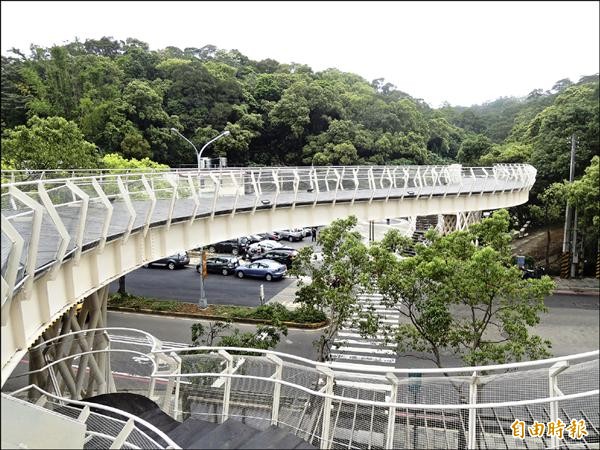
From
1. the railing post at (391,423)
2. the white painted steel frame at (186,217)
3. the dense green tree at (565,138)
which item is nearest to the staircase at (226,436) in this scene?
the railing post at (391,423)

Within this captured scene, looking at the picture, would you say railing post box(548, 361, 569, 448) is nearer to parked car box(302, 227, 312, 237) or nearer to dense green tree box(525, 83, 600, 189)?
dense green tree box(525, 83, 600, 189)

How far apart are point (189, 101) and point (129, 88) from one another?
5.32 metres

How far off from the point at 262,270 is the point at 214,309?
4.78m

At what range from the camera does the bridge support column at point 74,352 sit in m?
8.80

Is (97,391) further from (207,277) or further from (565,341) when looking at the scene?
(207,277)

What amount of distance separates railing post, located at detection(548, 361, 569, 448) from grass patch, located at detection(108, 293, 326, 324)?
11680 millimetres

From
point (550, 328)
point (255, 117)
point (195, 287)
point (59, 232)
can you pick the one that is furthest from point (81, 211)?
point (255, 117)

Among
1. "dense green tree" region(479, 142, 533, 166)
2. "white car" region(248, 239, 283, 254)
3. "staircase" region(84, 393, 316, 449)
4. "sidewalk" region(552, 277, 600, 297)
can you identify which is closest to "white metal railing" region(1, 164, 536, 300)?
"staircase" region(84, 393, 316, 449)

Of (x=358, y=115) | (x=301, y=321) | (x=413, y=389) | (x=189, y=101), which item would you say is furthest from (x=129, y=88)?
(x=413, y=389)

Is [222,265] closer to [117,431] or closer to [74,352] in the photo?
[74,352]

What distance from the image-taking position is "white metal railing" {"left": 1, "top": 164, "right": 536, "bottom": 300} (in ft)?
14.6

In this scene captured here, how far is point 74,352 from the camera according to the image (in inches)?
386

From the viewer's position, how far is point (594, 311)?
1061cm

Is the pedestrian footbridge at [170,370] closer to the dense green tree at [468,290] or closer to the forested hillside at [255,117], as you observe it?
the dense green tree at [468,290]
